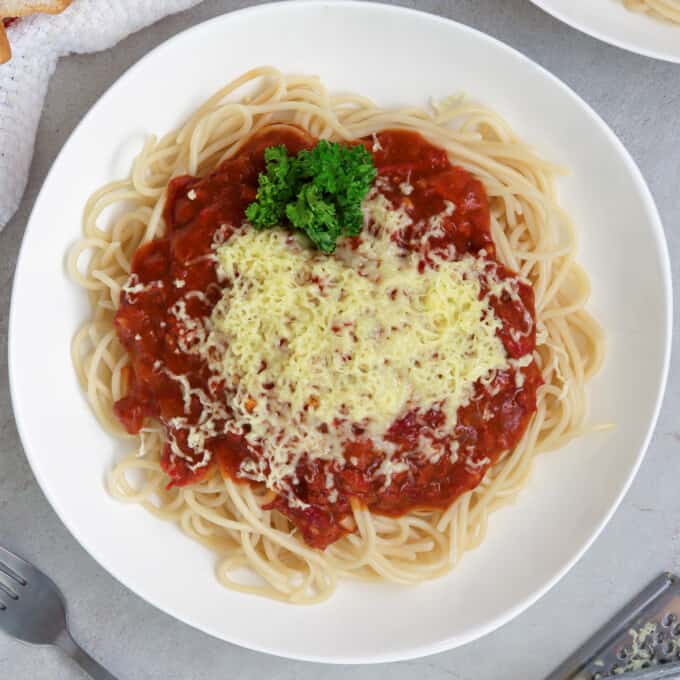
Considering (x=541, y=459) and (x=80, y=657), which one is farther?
(x=80, y=657)

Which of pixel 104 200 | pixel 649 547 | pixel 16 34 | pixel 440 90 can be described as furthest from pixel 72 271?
pixel 649 547

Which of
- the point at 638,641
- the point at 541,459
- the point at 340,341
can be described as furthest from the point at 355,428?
the point at 638,641

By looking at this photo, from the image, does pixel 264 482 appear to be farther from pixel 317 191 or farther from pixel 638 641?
pixel 638 641

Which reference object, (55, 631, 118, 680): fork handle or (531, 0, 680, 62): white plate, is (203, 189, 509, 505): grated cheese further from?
(55, 631, 118, 680): fork handle

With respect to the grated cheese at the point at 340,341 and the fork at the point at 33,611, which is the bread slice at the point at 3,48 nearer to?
the grated cheese at the point at 340,341

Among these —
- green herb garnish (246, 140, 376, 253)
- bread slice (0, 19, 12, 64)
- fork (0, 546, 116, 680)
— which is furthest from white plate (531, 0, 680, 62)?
fork (0, 546, 116, 680)

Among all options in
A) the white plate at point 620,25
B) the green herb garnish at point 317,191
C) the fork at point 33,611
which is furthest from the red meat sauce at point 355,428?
the fork at point 33,611

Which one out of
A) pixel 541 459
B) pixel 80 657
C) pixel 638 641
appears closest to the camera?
pixel 541 459
